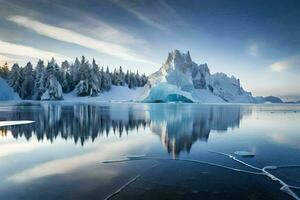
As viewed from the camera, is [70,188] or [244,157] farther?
[244,157]

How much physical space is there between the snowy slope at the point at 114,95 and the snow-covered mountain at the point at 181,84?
1184 cm

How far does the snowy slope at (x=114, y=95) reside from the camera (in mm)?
97850

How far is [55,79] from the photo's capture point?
291ft

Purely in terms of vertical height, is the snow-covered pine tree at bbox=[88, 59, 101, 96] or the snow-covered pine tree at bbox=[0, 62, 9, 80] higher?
the snow-covered pine tree at bbox=[0, 62, 9, 80]

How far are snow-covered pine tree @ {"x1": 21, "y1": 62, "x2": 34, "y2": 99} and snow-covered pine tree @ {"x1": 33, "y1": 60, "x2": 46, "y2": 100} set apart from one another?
7.07ft

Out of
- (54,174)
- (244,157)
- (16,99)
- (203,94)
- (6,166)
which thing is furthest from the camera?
(203,94)

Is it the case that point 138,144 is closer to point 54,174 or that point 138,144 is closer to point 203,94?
point 54,174

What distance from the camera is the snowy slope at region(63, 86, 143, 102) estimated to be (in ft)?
321

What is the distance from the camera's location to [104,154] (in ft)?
37.6

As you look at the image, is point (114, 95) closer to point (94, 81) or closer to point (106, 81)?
point (106, 81)

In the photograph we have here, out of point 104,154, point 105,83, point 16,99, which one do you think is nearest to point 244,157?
point 104,154

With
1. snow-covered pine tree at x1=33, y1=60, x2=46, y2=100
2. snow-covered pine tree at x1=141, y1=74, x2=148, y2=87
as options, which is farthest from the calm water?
snow-covered pine tree at x1=141, y1=74, x2=148, y2=87

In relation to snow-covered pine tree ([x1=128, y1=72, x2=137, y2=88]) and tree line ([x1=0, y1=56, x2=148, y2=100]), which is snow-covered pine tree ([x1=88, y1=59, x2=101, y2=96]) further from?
snow-covered pine tree ([x1=128, y1=72, x2=137, y2=88])

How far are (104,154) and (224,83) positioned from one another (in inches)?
6135
